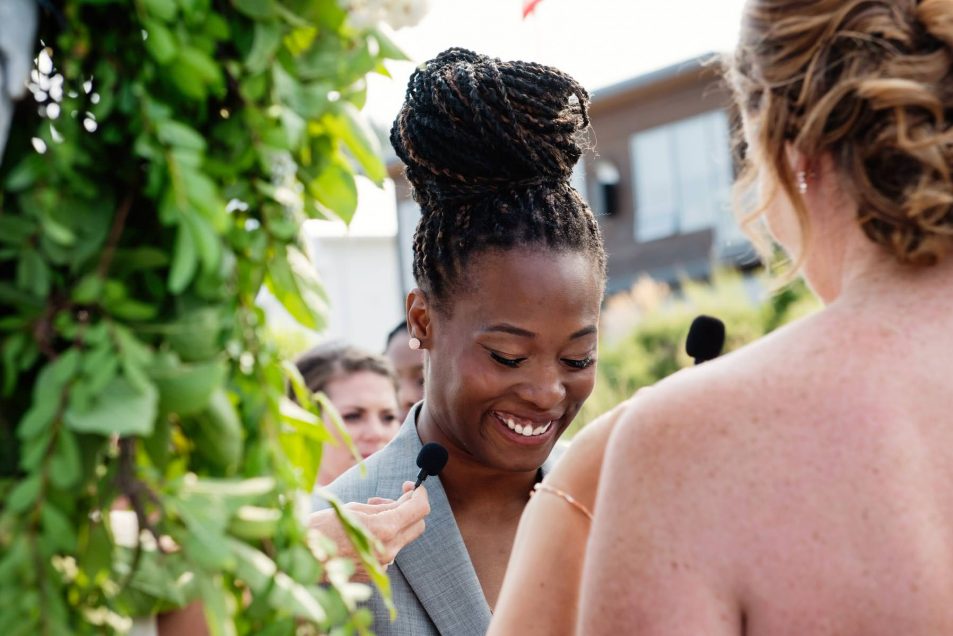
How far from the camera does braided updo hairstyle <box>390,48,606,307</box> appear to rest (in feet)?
9.86

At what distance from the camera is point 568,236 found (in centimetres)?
309

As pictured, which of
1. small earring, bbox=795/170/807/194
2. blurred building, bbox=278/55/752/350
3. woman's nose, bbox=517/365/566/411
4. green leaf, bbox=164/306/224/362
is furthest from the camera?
blurred building, bbox=278/55/752/350

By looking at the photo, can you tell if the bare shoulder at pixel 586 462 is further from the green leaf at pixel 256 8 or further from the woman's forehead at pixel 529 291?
the woman's forehead at pixel 529 291

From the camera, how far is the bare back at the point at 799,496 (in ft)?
5.25

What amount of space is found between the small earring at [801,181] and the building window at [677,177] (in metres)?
26.8

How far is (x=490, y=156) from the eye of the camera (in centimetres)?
302

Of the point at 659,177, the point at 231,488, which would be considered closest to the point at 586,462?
the point at 231,488

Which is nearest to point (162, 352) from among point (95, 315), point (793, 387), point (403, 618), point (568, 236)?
point (95, 315)

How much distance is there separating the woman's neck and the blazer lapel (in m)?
0.06

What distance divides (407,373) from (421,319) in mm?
2755

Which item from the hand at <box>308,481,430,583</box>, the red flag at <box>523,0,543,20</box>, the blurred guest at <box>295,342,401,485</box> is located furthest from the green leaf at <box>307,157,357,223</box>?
the blurred guest at <box>295,342,401,485</box>

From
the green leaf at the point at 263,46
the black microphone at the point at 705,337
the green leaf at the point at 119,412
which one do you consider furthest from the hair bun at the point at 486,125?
the green leaf at the point at 119,412

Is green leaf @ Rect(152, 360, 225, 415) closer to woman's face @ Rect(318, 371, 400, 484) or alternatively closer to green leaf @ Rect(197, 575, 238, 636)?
green leaf @ Rect(197, 575, 238, 636)

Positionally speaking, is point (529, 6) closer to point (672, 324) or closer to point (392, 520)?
point (392, 520)
